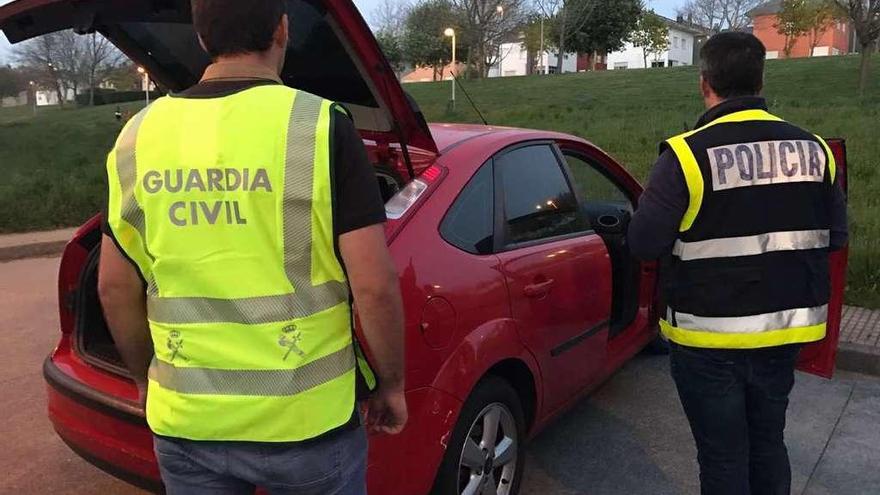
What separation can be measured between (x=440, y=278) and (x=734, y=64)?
1157mm

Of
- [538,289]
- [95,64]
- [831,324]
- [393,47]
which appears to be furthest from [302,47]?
[393,47]

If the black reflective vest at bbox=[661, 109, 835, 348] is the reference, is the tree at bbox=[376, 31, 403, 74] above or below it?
above

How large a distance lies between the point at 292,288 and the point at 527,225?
6.11 feet

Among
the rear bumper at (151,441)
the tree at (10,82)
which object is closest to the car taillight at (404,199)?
the rear bumper at (151,441)

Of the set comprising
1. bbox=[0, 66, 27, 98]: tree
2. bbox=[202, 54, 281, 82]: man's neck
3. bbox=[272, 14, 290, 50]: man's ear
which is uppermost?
bbox=[0, 66, 27, 98]: tree

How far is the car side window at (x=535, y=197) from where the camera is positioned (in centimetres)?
311

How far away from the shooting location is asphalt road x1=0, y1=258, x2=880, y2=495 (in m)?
3.37

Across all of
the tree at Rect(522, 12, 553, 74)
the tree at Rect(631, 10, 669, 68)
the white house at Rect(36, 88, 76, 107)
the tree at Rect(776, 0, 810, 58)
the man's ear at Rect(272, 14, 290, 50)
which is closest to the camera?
the man's ear at Rect(272, 14, 290, 50)

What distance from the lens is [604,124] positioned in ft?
51.9

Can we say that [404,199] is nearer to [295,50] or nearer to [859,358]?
[295,50]

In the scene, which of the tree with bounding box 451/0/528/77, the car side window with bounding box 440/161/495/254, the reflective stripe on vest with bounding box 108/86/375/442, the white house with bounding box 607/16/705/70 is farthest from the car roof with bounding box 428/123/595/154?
the white house with bounding box 607/16/705/70

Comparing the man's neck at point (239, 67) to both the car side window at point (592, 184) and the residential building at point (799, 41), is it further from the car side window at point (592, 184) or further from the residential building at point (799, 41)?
the residential building at point (799, 41)

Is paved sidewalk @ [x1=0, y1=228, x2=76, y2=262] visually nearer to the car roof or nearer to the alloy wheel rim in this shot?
the car roof

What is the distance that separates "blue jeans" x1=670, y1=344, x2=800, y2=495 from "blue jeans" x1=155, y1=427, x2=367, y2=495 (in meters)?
1.28
